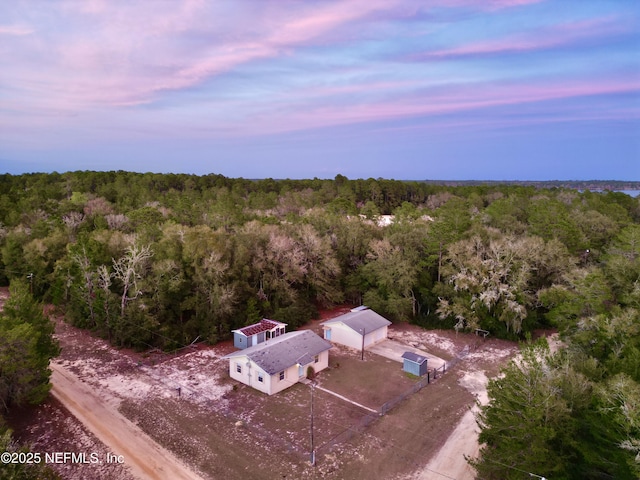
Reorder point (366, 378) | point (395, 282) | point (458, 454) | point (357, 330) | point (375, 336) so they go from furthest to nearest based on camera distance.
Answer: point (395, 282)
point (375, 336)
point (357, 330)
point (366, 378)
point (458, 454)

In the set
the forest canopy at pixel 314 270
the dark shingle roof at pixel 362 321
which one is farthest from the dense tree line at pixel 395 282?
the dark shingle roof at pixel 362 321

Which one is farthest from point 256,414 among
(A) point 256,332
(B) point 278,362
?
(A) point 256,332

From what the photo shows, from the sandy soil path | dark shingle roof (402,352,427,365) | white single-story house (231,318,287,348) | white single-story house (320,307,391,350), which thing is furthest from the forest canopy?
the sandy soil path

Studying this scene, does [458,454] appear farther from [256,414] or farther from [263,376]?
[263,376]

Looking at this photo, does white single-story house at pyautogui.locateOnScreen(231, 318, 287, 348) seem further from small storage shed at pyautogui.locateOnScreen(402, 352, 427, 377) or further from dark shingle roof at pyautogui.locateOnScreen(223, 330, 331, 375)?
small storage shed at pyautogui.locateOnScreen(402, 352, 427, 377)

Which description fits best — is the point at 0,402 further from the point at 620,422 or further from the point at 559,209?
the point at 559,209

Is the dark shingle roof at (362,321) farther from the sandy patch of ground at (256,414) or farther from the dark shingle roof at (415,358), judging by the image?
the dark shingle roof at (415,358)
